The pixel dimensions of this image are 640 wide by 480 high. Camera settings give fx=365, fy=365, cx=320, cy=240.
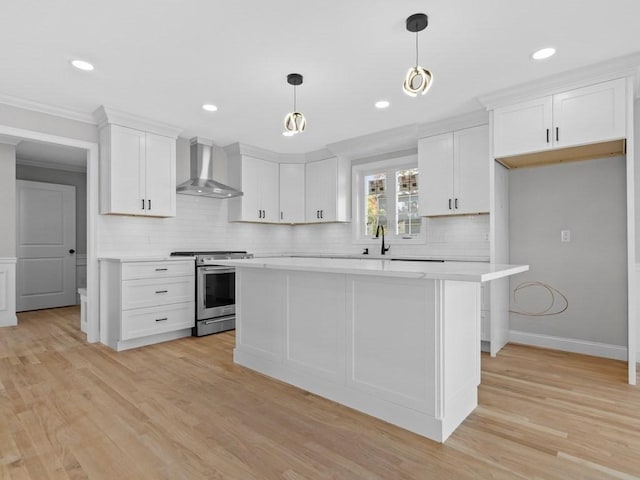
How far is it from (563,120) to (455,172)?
3.71 feet

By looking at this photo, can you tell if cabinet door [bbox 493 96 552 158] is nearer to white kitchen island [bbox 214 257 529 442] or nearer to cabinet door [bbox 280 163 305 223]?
white kitchen island [bbox 214 257 529 442]

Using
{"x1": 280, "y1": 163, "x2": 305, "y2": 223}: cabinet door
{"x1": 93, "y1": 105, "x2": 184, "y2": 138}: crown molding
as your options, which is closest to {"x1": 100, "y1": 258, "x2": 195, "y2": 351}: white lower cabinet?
{"x1": 93, "y1": 105, "x2": 184, "y2": 138}: crown molding

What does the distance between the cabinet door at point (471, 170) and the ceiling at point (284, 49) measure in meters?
0.31

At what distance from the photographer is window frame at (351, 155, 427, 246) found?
494 cm

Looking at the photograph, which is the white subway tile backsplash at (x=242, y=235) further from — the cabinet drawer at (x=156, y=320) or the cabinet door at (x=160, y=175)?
the cabinet drawer at (x=156, y=320)

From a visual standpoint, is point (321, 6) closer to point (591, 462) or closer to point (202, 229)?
point (591, 462)

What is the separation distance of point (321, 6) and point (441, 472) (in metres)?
2.60

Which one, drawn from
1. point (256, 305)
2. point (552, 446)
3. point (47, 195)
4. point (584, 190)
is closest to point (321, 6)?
point (256, 305)

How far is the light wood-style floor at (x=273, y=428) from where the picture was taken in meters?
1.74

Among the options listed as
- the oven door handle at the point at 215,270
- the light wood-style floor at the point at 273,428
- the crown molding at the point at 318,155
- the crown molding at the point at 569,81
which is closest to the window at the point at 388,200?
the crown molding at the point at 318,155

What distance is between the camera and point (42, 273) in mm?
6156

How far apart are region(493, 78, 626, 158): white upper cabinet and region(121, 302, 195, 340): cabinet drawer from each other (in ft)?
12.2

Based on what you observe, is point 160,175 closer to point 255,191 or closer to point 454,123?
point 255,191

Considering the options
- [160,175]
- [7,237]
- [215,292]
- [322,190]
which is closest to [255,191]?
[322,190]
